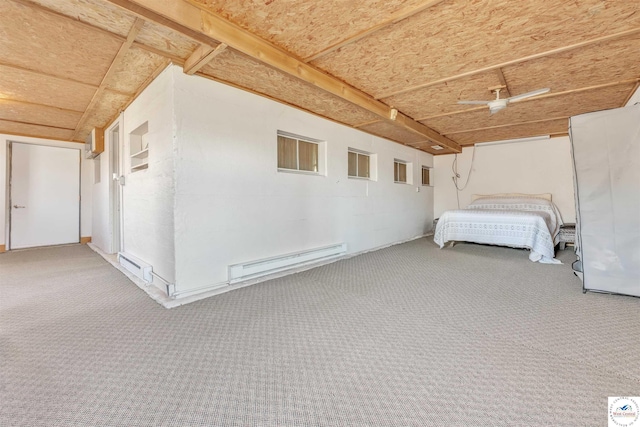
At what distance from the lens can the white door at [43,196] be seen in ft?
Answer: 16.8

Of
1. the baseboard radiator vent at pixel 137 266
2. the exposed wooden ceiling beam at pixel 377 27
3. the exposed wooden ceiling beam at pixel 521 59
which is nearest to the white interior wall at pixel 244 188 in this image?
the baseboard radiator vent at pixel 137 266

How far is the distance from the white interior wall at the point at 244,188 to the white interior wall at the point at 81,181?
Result: 5091mm

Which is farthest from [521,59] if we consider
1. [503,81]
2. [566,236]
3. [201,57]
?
[566,236]

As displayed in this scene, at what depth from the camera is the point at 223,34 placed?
6.58ft

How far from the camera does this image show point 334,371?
1471mm

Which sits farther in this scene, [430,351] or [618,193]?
[618,193]

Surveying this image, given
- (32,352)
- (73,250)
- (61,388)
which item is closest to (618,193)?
(61,388)

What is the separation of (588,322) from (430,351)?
1.46 metres

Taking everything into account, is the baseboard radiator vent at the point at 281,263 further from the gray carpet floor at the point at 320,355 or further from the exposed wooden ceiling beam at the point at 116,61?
the exposed wooden ceiling beam at the point at 116,61

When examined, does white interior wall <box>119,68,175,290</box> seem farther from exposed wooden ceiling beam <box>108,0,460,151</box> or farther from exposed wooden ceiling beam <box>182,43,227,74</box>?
exposed wooden ceiling beam <box>108,0,460,151</box>

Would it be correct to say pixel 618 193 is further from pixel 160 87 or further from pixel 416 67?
pixel 160 87

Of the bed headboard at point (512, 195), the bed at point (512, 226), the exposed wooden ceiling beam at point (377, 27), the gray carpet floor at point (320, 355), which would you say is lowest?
the gray carpet floor at point (320, 355)

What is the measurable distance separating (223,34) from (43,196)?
20.2 feet

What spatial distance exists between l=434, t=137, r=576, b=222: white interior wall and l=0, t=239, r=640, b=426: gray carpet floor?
13.7ft
